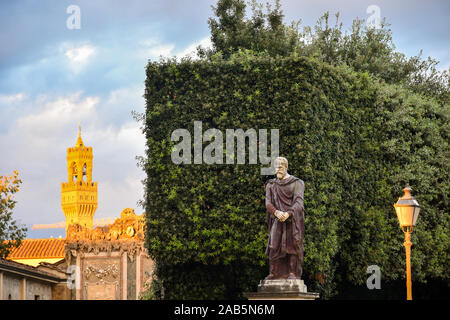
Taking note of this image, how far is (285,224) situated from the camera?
17.8m

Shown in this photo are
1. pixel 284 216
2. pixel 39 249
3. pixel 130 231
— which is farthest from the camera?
Answer: pixel 39 249

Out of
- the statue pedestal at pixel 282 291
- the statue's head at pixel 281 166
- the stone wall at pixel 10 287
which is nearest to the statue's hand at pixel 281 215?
the statue's head at pixel 281 166

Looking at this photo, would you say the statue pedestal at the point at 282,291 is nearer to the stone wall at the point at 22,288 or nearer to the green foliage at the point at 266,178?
the green foliage at the point at 266,178

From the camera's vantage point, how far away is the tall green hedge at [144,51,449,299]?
2256cm

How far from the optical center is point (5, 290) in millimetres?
31391

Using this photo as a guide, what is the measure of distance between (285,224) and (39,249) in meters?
39.6

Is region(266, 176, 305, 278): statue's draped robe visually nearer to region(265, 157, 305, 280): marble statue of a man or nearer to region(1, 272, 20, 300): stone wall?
region(265, 157, 305, 280): marble statue of a man

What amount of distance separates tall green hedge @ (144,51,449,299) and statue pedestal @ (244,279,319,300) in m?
4.35

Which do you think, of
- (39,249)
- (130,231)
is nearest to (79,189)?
(39,249)

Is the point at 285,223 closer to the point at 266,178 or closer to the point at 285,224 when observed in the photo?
the point at 285,224

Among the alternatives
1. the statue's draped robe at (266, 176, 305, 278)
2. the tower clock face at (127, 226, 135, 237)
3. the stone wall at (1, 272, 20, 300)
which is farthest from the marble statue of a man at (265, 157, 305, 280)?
the tower clock face at (127, 226, 135, 237)

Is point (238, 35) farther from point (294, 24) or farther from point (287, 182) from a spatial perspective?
point (287, 182)

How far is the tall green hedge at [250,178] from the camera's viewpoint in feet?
74.0

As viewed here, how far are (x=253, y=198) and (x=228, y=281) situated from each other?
2628mm
